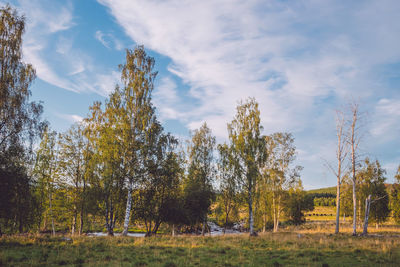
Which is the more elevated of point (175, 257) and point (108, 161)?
point (108, 161)

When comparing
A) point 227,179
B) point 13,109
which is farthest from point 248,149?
point 13,109

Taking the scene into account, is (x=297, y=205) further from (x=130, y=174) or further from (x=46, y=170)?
(x=46, y=170)

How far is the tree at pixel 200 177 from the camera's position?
36688 millimetres

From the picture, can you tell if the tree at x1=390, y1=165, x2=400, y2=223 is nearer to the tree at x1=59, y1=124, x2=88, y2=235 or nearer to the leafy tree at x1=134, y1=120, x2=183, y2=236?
the leafy tree at x1=134, y1=120, x2=183, y2=236

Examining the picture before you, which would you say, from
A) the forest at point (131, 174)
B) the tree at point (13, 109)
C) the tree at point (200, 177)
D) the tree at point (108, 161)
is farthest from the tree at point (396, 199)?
the tree at point (13, 109)

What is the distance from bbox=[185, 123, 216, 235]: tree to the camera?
36.7 meters

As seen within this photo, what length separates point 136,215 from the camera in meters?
31.9

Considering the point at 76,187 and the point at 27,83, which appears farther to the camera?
the point at 76,187

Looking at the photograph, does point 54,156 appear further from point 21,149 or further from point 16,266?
point 16,266

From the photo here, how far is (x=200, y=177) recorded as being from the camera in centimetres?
3888

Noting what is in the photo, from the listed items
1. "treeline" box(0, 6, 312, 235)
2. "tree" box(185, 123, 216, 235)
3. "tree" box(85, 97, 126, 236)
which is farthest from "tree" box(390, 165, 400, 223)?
"tree" box(85, 97, 126, 236)

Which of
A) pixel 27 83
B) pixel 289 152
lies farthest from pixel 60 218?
pixel 289 152

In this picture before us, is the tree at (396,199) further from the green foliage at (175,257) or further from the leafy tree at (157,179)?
the leafy tree at (157,179)

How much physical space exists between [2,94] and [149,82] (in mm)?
16127
